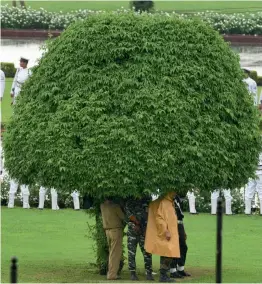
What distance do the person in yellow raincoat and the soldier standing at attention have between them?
1.41ft

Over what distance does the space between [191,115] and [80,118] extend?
119 centimetres

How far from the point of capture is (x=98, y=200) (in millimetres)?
15859

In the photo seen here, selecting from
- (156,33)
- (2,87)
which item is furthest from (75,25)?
(2,87)

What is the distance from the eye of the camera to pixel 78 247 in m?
18.4

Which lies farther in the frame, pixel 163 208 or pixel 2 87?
pixel 2 87

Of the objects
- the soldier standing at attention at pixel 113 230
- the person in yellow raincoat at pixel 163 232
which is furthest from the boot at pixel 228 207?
the person in yellow raincoat at pixel 163 232

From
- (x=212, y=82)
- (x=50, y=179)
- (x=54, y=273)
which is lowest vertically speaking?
(x=54, y=273)

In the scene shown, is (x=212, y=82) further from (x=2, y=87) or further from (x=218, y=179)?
(x=2, y=87)

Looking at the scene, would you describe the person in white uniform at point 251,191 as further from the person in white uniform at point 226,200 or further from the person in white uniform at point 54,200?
the person in white uniform at point 54,200

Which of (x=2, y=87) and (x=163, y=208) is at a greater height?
(x=2, y=87)

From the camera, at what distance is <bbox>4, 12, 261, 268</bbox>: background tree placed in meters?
15.1

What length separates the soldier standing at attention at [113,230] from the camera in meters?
15.8

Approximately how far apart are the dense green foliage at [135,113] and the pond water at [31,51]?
21.6 m

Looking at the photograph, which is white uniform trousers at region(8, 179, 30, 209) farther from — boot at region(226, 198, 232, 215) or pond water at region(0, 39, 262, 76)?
pond water at region(0, 39, 262, 76)
